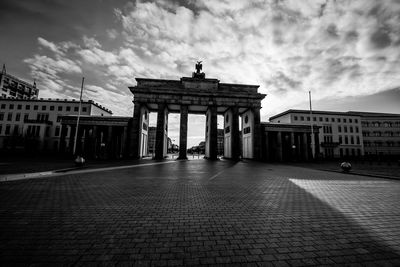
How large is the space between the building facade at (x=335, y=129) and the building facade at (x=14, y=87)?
95.6 metres

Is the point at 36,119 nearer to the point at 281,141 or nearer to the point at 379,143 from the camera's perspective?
the point at 281,141

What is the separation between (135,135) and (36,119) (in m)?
39.7

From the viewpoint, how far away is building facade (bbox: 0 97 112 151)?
4856cm

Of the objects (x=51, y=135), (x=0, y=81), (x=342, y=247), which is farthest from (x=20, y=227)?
(x=0, y=81)

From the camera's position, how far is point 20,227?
12.1ft

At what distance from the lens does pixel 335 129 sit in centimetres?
5991

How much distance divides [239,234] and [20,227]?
179 inches

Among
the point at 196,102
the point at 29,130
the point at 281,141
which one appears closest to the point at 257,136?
the point at 281,141

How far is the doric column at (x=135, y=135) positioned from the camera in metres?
33.2

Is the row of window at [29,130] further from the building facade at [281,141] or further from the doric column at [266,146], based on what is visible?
the building facade at [281,141]

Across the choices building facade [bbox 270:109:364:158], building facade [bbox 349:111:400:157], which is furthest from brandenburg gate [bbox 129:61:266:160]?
building facade [bbox 349:111:400:157]

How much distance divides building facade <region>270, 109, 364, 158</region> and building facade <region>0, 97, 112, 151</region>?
214ft

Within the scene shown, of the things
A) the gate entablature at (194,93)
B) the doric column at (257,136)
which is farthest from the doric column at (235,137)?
the doric column at (257,136)

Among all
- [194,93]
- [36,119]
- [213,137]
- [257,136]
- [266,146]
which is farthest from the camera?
[36,119]
